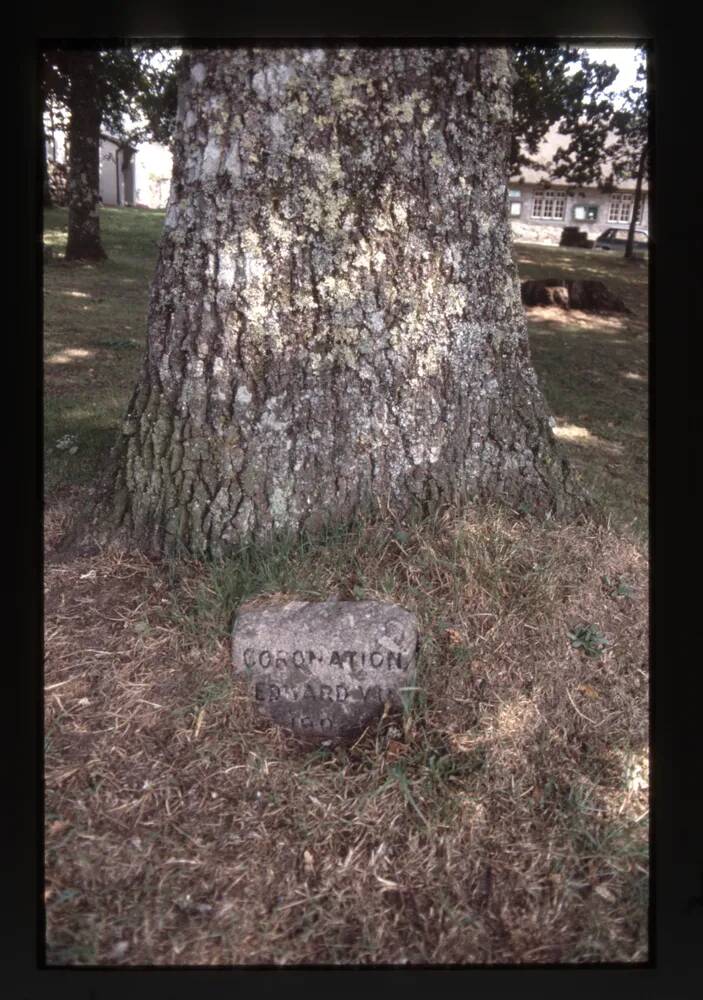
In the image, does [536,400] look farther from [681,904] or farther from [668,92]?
[681,904]

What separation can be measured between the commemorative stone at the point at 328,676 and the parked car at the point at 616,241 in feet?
4.01

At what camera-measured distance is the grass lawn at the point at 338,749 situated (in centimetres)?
185

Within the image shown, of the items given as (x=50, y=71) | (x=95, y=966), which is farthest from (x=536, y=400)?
(x=95, y=966)

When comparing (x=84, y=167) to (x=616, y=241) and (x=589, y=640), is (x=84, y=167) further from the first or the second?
Result: (x=589, y=640)

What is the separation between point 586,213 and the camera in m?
2.42

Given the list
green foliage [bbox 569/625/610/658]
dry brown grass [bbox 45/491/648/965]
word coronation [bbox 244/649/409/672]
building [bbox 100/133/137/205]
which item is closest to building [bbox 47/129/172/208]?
building [bbox 100/133/137/205]

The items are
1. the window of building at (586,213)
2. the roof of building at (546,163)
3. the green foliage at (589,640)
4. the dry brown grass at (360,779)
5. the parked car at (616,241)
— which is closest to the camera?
the dry brown grass at (360,779)

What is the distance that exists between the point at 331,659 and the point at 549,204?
1628 mm

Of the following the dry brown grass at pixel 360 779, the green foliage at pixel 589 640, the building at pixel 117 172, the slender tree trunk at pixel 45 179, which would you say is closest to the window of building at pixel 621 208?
the dry brown grass at pixel 360 779

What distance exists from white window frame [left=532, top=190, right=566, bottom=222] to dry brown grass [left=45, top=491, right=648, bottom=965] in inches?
42.6

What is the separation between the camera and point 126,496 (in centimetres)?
243

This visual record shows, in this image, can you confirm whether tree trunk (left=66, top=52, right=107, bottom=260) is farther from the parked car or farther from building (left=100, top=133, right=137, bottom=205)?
the parked car

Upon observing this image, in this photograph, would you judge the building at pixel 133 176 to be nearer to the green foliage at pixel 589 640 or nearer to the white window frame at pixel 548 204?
the white window frame at pixel 548 204

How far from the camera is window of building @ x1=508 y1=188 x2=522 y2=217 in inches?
A: 96.8
